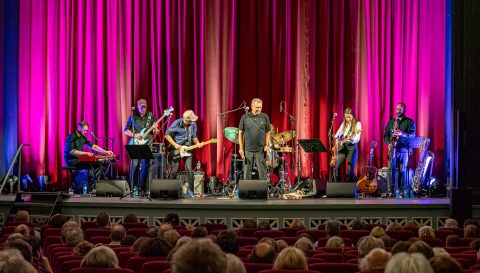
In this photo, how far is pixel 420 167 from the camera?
1706 centimetres

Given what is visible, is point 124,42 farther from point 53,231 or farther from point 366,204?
point 53,231

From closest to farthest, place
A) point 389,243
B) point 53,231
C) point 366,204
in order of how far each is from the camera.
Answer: point 389,243, point 53,231, point 366,204

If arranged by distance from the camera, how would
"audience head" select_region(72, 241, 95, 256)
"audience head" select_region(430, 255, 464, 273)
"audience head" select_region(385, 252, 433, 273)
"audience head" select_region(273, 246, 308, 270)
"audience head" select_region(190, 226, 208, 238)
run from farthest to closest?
"audience head" select_region(190, 226, 208, 238), "audience head" select_region(72, 241, 95, 256), "audience head" select_region(273, 246, 308, 270), "audience head" select_region(430, 255, 464, 273), "audience head" select_region(385, 252, 433, 273)

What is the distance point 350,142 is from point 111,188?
16.8 ft

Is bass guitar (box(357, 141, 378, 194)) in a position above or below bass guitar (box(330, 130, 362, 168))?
below

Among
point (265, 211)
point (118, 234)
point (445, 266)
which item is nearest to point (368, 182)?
point (265, 211)

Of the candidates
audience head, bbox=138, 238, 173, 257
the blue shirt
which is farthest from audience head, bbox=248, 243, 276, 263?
the blue shirt

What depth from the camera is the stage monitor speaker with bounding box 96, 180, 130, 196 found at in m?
15.2

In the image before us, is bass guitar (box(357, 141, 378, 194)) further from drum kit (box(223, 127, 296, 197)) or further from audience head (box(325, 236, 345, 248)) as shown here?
audience head (box(325, 236, 345, 248))

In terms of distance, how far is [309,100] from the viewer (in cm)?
1839

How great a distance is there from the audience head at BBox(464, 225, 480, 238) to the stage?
10.9 feet

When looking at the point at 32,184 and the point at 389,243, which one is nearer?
the point at 389,243

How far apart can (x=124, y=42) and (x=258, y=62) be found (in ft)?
10.5

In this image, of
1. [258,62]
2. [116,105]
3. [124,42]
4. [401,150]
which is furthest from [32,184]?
[401,150]
